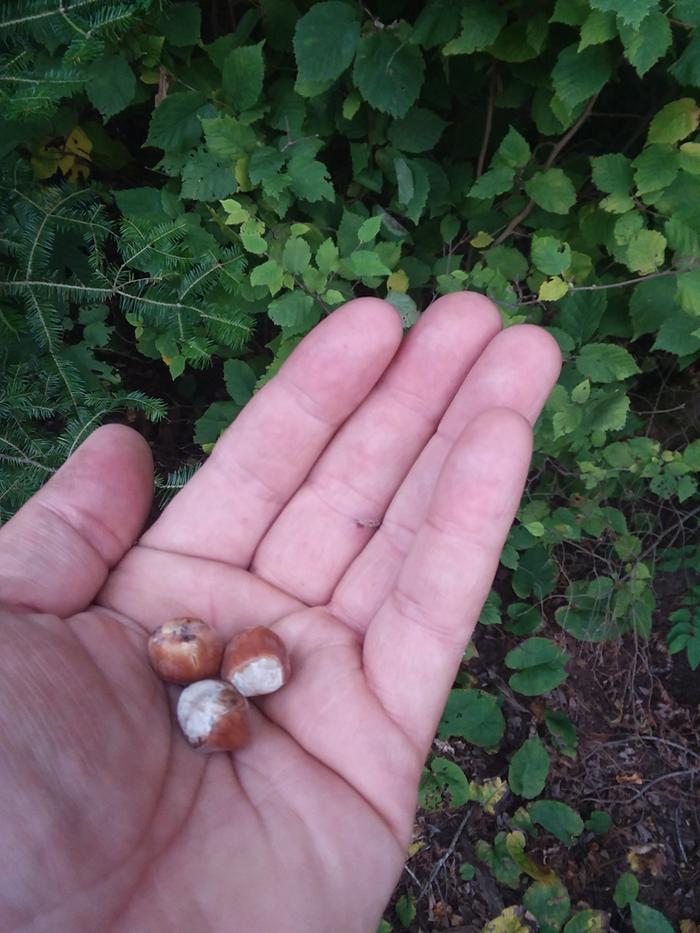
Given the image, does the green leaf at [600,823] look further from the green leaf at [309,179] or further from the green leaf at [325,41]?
the green leaf at [325,41]

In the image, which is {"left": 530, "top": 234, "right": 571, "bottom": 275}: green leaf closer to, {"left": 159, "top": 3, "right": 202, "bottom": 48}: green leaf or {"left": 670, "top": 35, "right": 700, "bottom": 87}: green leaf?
{"left": 670, "top": 35, "right": 700, "bottom": 87}: green leaf

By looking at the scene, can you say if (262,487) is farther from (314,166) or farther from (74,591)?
(314,166)

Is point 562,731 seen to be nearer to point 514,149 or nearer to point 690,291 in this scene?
point 690,291

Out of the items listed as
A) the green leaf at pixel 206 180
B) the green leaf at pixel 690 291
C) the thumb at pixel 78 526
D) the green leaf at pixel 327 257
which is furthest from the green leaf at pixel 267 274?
the green leaf at pixel 690 291

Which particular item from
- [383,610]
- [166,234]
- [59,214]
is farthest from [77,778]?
[59,214]

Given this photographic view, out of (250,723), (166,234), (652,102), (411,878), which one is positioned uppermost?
(166,234)

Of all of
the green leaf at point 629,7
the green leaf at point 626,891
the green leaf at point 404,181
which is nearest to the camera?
the green leaf at point 629,7
